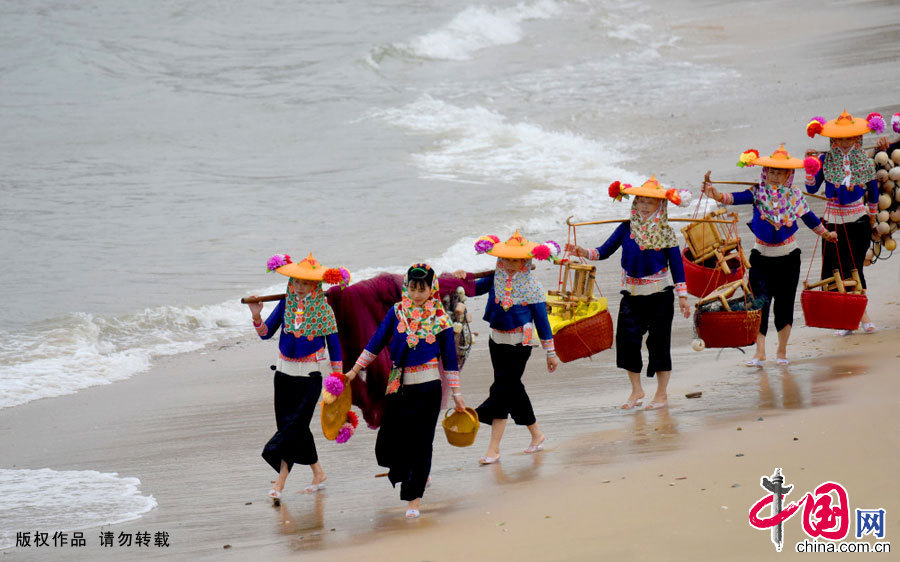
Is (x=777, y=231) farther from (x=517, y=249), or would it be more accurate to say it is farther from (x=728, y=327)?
(x=517, y=249)

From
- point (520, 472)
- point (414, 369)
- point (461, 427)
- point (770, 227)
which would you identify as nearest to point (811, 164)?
point (770, 227)

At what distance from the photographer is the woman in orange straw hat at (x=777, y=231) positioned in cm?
849

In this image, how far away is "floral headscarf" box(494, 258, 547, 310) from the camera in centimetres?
714

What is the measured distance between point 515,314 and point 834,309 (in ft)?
9.59

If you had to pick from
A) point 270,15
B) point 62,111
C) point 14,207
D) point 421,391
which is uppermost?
point 270,15

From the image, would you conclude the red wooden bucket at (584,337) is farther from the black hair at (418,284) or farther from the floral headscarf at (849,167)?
the floral headscarf at (849,167)

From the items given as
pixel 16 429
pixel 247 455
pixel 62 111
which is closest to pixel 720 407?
pixel 247 455

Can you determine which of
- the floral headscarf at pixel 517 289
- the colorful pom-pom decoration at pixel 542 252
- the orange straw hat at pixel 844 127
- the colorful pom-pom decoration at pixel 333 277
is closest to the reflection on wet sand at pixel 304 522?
the colorful pom-pom decoration at pixel 333 277

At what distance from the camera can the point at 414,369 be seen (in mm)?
6535

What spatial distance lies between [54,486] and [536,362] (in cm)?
421

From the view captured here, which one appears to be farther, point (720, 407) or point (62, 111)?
point (62, 111)

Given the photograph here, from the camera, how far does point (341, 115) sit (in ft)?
81.0

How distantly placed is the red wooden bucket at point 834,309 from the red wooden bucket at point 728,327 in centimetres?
→ 82

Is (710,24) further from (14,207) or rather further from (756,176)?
(14,207)
